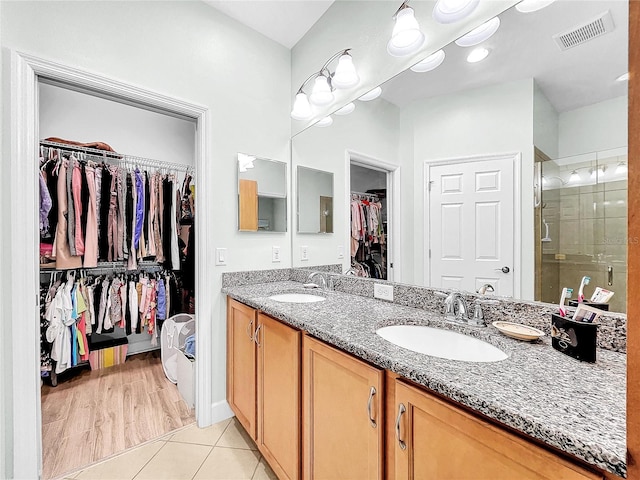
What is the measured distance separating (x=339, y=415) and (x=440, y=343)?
0.46 meters

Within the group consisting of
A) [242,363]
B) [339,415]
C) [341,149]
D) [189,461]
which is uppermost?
[341,149]

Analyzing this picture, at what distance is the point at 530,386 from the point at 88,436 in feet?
7.62

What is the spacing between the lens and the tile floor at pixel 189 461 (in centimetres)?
144

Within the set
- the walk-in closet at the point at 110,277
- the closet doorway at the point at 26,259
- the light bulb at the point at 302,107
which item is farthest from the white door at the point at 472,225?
the closet doorway at the point at 26,259

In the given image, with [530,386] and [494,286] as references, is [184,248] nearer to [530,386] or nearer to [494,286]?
[494,286]

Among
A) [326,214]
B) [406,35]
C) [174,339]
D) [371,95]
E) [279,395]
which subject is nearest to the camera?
[279,395]

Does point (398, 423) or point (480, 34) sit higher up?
point (480, 34)

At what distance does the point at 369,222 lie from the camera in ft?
5.67

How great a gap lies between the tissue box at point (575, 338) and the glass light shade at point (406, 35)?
52.7 inches

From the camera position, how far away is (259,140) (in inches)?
82.5

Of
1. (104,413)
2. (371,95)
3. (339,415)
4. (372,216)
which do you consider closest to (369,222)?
(372,216)

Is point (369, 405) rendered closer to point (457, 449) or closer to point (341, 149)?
point (457, 449)

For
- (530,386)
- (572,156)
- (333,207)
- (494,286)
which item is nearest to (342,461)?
(530,386)

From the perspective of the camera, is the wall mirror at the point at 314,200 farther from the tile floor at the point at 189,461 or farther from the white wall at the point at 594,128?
the tile floor at the point at 189,461
